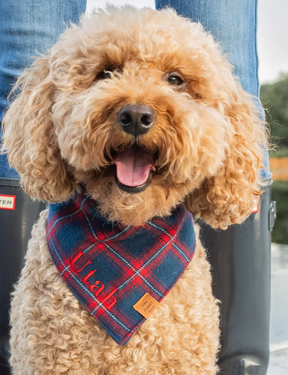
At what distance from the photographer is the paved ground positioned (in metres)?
1.87

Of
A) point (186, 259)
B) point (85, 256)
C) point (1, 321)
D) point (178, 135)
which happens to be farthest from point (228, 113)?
point (1, 321)

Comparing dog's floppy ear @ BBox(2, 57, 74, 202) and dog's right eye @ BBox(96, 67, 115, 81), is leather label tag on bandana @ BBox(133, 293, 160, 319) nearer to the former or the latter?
dog's floppy ear @ BBox(2, 57, 74, 202)

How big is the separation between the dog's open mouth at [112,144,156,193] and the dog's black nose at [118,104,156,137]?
87mm

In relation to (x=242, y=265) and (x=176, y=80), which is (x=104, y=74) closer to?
(x=176, y=80)

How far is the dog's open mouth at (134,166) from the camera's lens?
1110 mm

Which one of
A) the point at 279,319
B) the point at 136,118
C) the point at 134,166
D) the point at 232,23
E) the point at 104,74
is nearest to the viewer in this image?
the point at 136,118

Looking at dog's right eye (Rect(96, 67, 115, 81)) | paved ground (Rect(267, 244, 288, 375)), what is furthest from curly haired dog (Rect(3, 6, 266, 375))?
paved ground (Rect(267, 244, 288, 375))

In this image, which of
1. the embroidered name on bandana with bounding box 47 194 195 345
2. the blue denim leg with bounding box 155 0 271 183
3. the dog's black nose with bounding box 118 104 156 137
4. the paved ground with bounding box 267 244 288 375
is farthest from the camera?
the paved ground with bounding box 267 244 288 375

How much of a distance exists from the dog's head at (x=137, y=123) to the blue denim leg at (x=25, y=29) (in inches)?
9.9

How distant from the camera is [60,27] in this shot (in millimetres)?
1589

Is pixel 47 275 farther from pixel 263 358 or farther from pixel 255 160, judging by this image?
pixel 263 358

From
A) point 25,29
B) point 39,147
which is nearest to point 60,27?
point 25,29

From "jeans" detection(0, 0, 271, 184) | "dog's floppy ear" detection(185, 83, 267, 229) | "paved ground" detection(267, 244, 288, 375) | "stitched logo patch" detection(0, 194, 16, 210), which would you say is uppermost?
"jeans" detection(0, 0, 271, 184)

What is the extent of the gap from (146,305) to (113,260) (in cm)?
14
